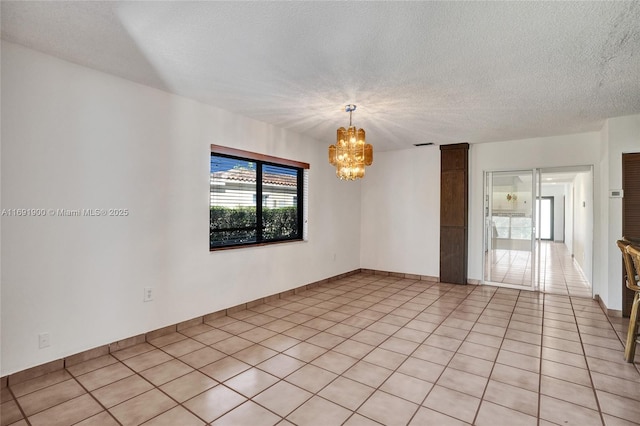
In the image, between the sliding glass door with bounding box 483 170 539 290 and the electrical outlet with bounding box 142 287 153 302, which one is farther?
the sliding glass door with bounding box 483 170 539 290

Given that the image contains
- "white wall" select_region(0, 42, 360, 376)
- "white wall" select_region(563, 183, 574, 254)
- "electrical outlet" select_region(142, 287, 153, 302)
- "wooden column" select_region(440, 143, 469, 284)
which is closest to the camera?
"white wall" select_region(0, 42, 360, 376)

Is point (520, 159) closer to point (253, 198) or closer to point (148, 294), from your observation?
point (253, 198)

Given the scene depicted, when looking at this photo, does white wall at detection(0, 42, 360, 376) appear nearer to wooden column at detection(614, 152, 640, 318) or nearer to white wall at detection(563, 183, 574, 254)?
wooden column at detection(614, 152, 640, 318)

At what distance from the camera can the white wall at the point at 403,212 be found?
6.06 metres

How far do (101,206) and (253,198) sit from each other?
1915mm

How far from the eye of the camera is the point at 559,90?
3217mm

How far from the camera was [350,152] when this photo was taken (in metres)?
3.59

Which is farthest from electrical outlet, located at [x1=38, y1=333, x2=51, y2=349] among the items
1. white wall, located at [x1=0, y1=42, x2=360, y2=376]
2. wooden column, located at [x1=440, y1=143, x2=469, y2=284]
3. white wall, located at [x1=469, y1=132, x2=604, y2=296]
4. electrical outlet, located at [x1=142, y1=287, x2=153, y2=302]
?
white wall, located at [x1=469, y1=132, x2=604, y2=296]

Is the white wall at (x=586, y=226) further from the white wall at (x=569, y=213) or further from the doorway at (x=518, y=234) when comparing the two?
the white wall at (x=569, y=213)

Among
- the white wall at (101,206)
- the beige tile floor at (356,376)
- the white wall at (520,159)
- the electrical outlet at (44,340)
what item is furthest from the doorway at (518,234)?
the electrical outlet at (44,340)

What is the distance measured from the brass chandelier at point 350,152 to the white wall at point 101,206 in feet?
4.56

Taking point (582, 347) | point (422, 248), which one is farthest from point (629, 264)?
point (422, 248)

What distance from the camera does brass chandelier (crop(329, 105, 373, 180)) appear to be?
3561 millimetres

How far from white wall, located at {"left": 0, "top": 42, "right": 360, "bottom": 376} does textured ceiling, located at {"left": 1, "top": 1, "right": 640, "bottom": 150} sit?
0.96ft
